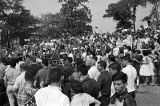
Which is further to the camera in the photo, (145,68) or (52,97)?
(145,68)

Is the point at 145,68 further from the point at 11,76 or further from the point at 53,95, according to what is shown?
the point at 53,95

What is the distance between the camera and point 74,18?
22.6 metres

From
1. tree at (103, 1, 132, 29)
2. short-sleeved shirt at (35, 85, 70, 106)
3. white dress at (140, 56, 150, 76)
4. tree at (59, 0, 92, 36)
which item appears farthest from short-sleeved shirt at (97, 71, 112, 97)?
tree at (103, 1, 132, 29)

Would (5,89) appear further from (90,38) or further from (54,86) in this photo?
(90,38)

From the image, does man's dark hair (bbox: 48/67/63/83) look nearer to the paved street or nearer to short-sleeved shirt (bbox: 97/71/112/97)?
short-sleeved shirt (bbox: 97/71/112/97)

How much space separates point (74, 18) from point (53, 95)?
18252mm

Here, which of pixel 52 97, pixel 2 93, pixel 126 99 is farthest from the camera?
pixel 2 93

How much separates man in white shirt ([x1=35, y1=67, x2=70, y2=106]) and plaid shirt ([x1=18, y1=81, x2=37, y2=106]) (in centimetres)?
187

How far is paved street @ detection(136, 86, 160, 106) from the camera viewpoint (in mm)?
11352

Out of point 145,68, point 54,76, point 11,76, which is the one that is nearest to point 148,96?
point 145,68

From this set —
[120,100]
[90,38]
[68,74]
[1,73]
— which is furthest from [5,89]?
[90,38]

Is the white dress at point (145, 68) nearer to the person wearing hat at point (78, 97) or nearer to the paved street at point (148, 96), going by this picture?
the paved street at point (148, 96)

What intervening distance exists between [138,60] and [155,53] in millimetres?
2100

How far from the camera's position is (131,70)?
7.94m
